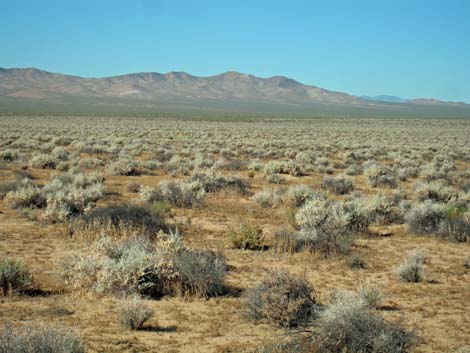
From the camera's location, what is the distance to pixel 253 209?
15.0m

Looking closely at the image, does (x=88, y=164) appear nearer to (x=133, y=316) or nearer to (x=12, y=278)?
(x=12, y=278)

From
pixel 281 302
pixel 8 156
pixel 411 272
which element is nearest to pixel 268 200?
pixel 411 272

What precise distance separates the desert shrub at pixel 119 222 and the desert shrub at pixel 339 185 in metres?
8.35

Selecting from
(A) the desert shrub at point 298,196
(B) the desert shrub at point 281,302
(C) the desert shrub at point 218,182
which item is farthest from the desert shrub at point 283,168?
(B) the desert shrub at point 281,302

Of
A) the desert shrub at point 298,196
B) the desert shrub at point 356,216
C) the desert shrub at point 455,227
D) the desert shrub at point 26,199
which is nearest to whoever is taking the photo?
the desert shrub at point 455,227

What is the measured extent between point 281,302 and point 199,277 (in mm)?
1760

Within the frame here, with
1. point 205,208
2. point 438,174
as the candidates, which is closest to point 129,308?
point 205,208

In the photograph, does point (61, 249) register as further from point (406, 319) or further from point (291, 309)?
point (406, 319)

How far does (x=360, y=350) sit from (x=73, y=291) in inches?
179

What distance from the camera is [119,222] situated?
11.5 metres

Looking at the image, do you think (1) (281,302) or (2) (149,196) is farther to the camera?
(2) (149,196)

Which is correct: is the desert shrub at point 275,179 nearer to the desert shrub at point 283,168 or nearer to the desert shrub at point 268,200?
the desert shrub at point 283,168

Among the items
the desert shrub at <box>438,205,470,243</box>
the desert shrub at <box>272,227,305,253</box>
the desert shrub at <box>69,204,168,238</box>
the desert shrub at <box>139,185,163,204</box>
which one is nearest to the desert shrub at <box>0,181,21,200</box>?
the desert shrub at <box>139,185,163,204</box>

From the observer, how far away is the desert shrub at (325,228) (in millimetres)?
10523
